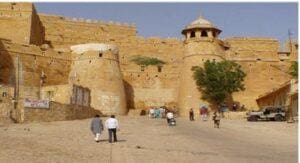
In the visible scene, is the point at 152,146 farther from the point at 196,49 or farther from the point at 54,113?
the point at 196,49

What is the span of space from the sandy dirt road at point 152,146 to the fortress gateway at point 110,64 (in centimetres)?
929

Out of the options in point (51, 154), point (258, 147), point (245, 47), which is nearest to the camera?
point (51, 154)

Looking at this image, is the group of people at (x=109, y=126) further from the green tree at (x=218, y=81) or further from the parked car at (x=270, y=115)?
the green tree at (x=218, y=81)

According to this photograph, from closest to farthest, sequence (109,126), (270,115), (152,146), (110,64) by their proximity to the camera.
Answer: (152,146) → (109,126) → (270,115) → (110,64)

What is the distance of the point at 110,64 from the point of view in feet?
114

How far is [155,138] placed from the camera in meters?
16.2

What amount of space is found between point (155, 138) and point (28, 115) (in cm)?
873

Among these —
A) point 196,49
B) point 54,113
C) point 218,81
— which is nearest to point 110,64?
point 196,49

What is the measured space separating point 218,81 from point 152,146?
20.0 meters

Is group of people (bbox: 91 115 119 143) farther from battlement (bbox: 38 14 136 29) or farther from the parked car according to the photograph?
battlement (bbox: 38 14 136 29)

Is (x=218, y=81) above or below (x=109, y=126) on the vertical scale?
above

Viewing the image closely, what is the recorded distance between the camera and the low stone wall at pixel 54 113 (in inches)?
922

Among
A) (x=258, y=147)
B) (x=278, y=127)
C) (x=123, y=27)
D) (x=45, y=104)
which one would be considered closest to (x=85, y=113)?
(x=45, y=104)

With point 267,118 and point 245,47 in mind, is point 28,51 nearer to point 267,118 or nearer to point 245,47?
point 267,118
